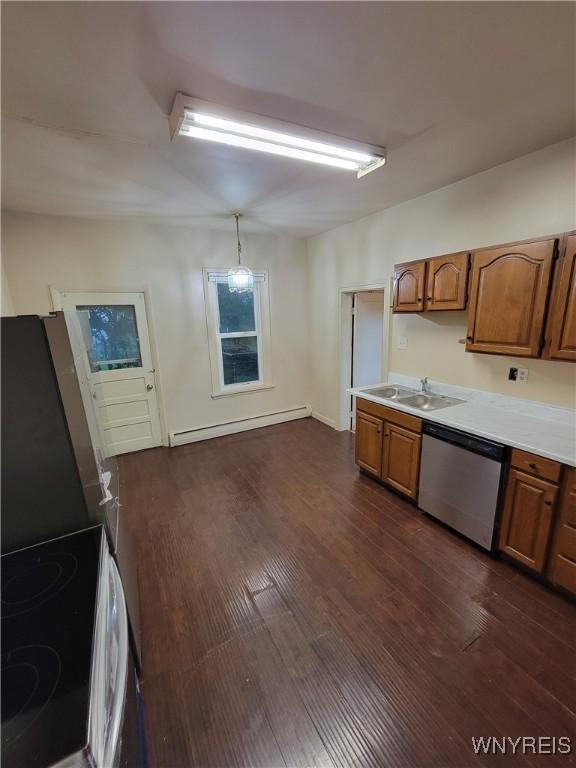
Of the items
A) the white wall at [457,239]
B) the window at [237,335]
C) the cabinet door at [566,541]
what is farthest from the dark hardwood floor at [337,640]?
the window at [237,335]

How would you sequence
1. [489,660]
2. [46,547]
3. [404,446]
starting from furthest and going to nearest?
[404,446], [489,660], [46,547]

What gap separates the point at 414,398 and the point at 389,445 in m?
0.56

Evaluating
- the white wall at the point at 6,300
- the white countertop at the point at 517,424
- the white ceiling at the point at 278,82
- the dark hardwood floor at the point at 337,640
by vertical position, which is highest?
the white ceiling at the point at 278,82

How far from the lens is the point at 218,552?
7.82 feet

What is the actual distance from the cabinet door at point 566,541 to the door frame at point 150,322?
3.97 metres

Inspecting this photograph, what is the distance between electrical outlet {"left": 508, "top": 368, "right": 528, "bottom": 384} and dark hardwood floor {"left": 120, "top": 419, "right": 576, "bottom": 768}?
1296mm

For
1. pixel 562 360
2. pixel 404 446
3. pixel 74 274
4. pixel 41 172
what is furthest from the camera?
pixel 74 274

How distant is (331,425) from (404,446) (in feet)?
6.64

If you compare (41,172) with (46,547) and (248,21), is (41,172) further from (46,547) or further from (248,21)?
(46,547)

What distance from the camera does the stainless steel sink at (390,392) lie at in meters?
3.25

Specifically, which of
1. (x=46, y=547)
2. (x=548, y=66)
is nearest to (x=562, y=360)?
(x=548, y=66)

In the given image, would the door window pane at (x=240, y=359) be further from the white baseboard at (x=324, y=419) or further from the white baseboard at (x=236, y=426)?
the white baseboard at (x=324, y=419)

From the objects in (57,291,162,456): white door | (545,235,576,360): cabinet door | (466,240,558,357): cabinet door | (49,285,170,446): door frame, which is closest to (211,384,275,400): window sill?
(49,285,170,446): door frame

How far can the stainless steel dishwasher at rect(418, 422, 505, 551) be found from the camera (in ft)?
6.96
